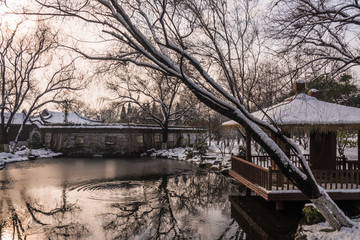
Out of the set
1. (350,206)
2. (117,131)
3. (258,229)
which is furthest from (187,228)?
(117,131)

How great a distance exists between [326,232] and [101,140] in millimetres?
27764

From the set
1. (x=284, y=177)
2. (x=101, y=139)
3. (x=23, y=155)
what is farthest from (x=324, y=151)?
(x=23, y=155)

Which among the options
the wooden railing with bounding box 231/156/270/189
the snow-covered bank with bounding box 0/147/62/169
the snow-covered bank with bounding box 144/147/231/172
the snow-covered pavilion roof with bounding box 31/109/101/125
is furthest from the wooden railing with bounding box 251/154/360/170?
the snow-covered pavilion roof with bounding box 31/109/101/125

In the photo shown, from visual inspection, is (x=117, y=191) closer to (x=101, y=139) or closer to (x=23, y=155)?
(x=101, y=139)

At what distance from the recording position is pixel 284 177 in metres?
11.0

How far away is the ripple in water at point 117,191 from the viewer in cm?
1210

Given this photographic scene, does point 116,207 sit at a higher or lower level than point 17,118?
lower

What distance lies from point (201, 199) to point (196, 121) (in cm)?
2550

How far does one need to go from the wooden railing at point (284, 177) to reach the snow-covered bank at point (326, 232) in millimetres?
2252

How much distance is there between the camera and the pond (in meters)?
8.31

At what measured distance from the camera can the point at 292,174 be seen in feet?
20.3

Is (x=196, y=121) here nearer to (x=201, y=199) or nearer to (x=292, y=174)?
(x=201, y=199)

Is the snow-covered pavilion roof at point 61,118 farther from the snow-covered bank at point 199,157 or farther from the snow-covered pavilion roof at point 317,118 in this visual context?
the snow-covered pavilion roof at point 317,118

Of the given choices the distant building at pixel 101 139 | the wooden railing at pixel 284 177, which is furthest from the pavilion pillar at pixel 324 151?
the distant building at pixel 101 139
